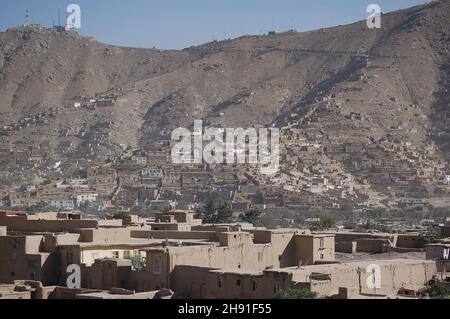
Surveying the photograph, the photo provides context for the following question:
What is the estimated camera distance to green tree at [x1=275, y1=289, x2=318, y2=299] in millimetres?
29755

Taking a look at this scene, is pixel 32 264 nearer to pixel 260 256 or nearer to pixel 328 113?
pixel 260 256

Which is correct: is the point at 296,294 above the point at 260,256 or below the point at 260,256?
below

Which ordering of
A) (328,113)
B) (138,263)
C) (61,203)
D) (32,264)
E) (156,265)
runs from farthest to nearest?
(328,113) → (61,203) → (32,264) → (138,263) → (156,265)

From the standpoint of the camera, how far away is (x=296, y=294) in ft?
98.1

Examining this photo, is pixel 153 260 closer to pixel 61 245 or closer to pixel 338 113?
pixel 61 245

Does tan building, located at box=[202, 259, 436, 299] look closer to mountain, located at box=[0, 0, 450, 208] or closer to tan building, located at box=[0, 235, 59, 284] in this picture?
tan building, located at box=[0, 235, 59, 284]

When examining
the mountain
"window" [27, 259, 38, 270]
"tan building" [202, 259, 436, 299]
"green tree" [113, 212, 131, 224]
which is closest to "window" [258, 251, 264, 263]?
"tan building" [202, 259, 436, 299]

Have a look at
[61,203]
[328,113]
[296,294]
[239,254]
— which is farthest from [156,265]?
[328,113]

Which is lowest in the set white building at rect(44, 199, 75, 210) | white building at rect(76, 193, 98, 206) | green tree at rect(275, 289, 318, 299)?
green tree at rect(275, 289, 318, 299)

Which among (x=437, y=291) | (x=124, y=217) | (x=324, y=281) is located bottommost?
(x=437, y=291)

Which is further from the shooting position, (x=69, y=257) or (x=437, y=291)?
(x=69, y=257)

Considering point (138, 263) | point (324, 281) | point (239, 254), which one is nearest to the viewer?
point (324, 281)

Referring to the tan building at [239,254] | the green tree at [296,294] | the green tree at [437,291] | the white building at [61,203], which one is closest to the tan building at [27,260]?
the tan building at [239,254]

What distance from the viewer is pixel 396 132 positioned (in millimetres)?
149500
